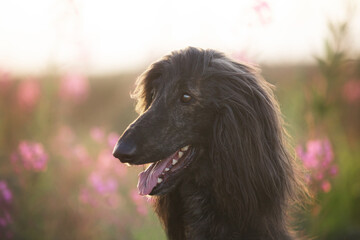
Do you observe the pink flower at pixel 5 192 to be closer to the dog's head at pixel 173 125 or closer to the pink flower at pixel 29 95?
the pink flower at pixel 29 95

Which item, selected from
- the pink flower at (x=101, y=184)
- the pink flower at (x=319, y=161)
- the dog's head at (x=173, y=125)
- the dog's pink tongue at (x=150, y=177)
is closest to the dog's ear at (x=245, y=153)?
the dog's head at (x=173, y=125)

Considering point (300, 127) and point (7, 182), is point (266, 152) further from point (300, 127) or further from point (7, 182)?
point (7, 182)

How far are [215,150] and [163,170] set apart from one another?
1.17 feet

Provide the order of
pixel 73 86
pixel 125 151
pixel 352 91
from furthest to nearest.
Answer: pixel 352 91 → pixel 73 86 → pixel 125 151

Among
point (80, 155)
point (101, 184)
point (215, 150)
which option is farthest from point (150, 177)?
point (80, 155)

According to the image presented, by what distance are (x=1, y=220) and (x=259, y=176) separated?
301 centimetres

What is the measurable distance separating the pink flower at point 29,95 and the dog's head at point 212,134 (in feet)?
9.88

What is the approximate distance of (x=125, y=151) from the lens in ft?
8.41

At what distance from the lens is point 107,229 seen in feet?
18.4

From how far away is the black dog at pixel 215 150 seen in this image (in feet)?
8.99

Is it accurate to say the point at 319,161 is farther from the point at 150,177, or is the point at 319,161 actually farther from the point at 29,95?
the point at 29,95

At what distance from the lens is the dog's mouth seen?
272 centimetres

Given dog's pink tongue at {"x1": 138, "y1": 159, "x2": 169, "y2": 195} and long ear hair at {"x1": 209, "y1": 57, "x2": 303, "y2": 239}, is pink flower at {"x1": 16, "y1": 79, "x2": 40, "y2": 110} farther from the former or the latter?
long ear hair at {"x1": 209, "y1": 57, "x2": 303, "y2": 239}

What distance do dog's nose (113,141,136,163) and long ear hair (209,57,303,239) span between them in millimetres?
542
